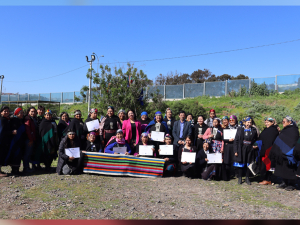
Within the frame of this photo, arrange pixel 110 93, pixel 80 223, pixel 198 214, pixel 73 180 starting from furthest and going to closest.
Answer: pixel 110 93, pixel 73 180, pixel 198 214, pixel 80 223

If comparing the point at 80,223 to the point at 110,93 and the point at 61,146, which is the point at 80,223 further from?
the point at 110,93

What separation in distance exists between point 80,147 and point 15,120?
1930 millimetres

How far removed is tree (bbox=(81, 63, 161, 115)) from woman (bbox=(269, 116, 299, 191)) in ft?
23.0

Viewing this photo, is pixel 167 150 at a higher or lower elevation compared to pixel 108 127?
lower

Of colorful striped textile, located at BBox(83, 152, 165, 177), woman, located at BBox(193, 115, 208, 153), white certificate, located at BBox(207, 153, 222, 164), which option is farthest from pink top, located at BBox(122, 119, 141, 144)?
white certificate, located at BBox(207, 153, 222, 164)

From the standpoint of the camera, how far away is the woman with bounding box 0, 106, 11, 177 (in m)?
6.71

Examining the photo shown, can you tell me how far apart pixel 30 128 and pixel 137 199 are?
405 cm

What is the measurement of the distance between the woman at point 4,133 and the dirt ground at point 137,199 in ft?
2.08

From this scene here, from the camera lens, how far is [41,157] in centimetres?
777

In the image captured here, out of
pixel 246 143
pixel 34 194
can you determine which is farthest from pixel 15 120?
pixel 246 143

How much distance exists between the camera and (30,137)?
733cm

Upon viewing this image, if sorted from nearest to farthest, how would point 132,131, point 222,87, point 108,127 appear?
A: point 108,127, point 132,131, point 222,87

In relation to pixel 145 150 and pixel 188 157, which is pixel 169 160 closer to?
pixel 188 157

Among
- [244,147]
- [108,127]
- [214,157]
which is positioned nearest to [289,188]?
[244,147]
